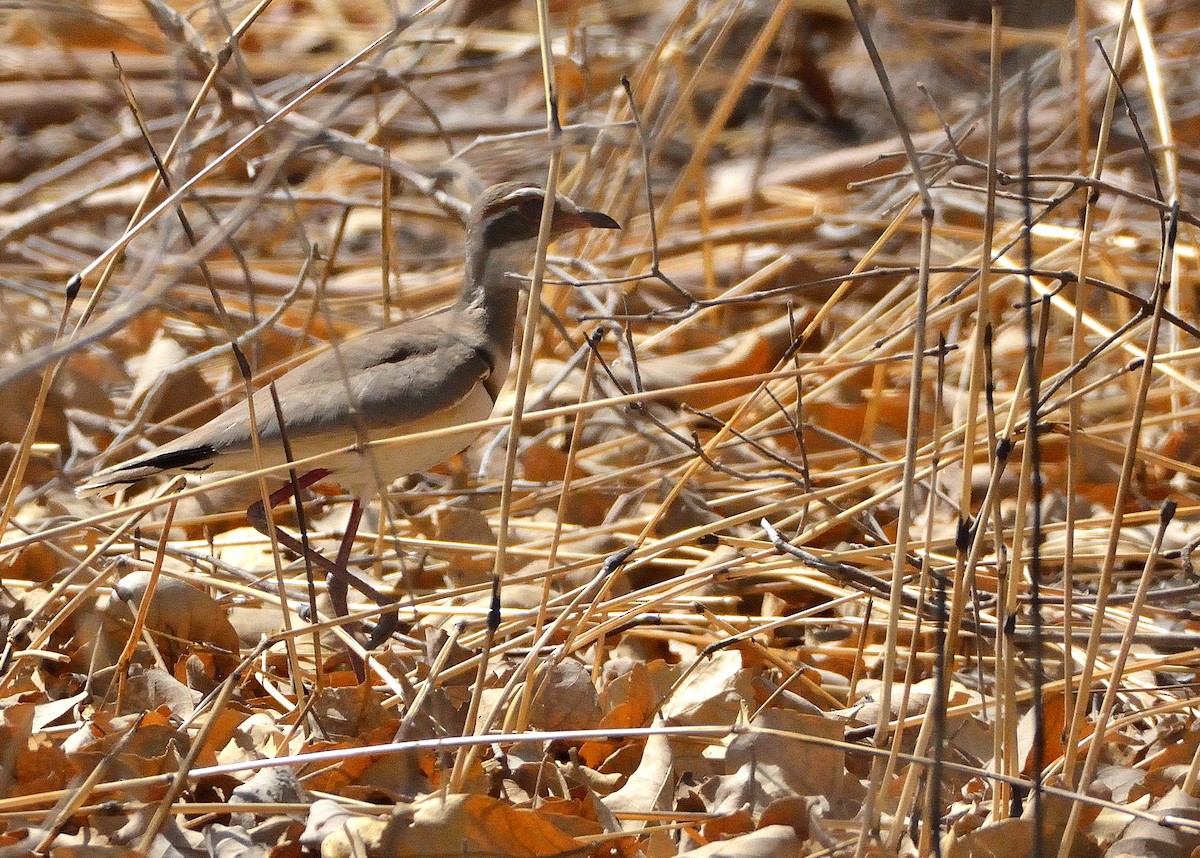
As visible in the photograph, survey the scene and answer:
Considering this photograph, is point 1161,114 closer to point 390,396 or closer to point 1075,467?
point 1075,467

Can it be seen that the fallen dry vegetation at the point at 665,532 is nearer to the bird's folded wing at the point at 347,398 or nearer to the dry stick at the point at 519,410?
the dry stick at the point at 519,410

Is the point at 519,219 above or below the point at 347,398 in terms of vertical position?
above

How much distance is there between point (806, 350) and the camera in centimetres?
480

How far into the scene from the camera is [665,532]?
3.33 metres

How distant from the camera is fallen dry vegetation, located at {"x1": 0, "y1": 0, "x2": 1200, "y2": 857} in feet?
6.53

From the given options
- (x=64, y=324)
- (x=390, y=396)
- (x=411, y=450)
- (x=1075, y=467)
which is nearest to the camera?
(x=1075, y=467)

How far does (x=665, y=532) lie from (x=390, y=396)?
75cm

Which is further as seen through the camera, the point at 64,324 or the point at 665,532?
the point at 665,532

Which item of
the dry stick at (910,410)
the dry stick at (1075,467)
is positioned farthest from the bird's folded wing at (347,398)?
the dry stick at (1075,467)

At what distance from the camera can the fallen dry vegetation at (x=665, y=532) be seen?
1.99 metres

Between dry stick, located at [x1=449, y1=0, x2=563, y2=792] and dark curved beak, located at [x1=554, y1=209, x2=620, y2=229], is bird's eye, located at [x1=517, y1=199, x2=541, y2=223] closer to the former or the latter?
dark curved beak, located at [x1=554, y1=209, x2=620, y2=229]

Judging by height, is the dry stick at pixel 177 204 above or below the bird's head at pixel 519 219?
above

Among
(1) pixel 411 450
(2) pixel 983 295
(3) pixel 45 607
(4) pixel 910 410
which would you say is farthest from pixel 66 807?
(2) pixel 983 295

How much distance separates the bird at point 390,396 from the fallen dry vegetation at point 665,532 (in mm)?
133
